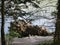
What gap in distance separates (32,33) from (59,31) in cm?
302

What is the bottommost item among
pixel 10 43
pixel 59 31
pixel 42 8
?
pixel 10 43

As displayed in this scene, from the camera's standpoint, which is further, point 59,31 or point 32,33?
point 32,33

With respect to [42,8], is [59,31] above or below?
below

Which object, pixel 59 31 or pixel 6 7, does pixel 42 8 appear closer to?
pixel 6 7

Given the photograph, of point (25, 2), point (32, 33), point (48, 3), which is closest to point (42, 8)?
point (48, 3)

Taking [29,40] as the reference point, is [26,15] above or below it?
above

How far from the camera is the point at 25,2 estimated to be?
5188 mm

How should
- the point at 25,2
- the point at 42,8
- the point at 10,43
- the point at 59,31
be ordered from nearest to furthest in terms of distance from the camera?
the point at 59,31 → the point at 25,2 → the point at 42,8 → the point at 10,43

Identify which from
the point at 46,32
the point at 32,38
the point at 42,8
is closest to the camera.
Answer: the point at 42,8

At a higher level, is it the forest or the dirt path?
the forest

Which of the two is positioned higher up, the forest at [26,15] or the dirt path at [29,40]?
the forest at [26,15]

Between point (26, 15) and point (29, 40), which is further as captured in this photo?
point (29, 40)

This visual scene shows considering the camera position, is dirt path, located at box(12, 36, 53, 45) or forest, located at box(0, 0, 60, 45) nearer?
forest, located at box(0, 0, 60, 45)

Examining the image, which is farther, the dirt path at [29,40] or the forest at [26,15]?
the dirt path at [29,40]
